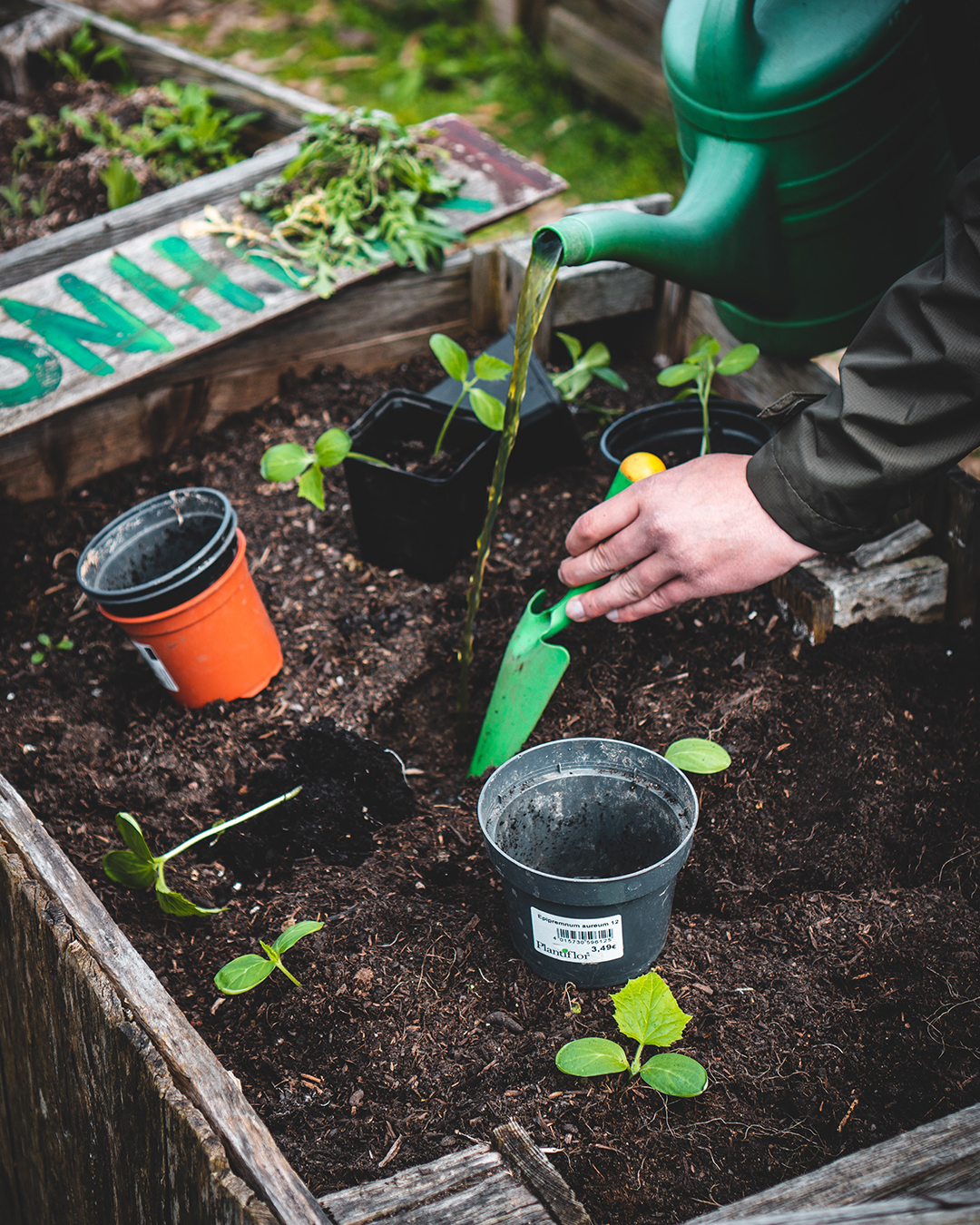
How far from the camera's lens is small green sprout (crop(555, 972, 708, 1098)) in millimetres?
1193

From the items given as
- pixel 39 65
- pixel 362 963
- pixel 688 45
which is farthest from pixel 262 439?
pixel 39 65

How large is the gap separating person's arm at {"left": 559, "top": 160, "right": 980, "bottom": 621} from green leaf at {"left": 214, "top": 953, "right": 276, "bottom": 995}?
793 millimetres

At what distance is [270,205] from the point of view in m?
2.69

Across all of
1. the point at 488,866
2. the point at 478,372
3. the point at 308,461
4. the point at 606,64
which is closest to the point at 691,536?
the point at 488,866

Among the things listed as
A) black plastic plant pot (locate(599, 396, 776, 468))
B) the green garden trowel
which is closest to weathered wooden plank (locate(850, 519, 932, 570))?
black plastic plant pot (locate(599, 396, 776, 468))

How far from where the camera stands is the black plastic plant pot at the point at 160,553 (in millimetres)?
1756

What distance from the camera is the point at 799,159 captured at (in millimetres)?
1790

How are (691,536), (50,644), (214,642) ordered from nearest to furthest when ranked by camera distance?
1. (691,536)
2. (214,642)
3. (50,644)

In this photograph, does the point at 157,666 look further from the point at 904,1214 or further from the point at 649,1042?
the point at 904,1214

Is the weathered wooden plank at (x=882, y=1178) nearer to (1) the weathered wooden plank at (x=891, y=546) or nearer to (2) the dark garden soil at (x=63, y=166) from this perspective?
(1) the weathered wooden plank at (x=891, y=546)

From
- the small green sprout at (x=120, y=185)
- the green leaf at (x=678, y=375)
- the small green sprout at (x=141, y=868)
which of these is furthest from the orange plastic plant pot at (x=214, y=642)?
the small green sprout at (x=120, y=185)

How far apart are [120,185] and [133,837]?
2452mm

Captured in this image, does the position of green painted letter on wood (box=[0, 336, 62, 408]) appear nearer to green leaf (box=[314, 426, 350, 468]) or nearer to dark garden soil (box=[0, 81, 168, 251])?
green leaf (box=[314, 426, 350, 468])

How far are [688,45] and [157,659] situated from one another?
5.37 feet
